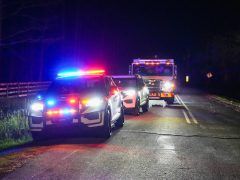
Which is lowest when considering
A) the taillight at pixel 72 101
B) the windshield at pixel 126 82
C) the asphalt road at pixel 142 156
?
the asphalt road at pixel 142 156

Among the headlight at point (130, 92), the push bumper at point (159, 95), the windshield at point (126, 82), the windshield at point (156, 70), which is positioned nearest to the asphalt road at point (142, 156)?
the headlight at point (130, 92)

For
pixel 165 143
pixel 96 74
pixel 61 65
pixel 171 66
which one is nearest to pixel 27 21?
pixel 171 66

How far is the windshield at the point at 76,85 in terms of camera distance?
12.0 m

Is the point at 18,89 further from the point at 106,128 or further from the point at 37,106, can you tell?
the point at 106,128

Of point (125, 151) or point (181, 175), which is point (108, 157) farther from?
point (181, 175)

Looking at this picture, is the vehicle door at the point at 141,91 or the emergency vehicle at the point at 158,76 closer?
the vehicle door at the point at 141,91

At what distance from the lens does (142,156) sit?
28.5 feet

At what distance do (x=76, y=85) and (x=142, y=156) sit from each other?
426 cm

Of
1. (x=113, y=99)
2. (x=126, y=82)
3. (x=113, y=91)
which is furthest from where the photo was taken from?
(x=126, y=82)

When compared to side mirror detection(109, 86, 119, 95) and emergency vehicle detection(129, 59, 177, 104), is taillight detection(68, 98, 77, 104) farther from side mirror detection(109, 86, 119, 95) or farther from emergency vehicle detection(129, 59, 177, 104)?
emergency vehicle detection(129, 59, 177, 104)

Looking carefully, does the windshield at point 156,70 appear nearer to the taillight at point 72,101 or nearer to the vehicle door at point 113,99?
the vehicle door at point 113,99

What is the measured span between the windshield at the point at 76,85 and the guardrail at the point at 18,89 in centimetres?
1633

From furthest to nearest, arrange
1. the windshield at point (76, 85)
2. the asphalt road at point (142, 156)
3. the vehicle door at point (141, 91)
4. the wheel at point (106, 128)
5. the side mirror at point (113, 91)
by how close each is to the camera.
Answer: the vehicle door at point (141, 91)
the side mirror at point (113, 91)
the windshield at point (76, 85)
the wheel at point (106, 128)
the asphalt road at point (142, 156)

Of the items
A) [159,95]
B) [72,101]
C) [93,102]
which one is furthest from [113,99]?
[159,95]
